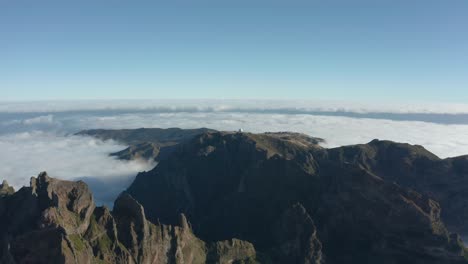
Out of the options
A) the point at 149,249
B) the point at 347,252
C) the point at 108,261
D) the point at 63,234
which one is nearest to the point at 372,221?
the point at 347,252

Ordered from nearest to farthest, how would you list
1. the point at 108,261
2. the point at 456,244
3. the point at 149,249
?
1. the point at 108,261
2. the point at 149,249
3. the point at 456,244

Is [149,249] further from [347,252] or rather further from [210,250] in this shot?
[347,252]

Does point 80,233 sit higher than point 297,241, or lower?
higher

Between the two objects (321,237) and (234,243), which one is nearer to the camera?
(234,243)

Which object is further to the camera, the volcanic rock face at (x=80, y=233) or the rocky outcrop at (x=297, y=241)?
the rocky outcrop at (x=297, y=241)

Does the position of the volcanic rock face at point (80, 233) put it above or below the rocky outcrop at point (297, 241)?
above

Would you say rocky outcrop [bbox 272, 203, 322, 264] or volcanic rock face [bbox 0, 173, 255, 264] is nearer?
volcanic rock face [bbox 0, 173, 255, 264]

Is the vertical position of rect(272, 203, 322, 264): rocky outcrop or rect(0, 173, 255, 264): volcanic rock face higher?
rect(0, 173, 255, 264): volcanic rock face

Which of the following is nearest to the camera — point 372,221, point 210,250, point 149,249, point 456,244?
point 149,249
